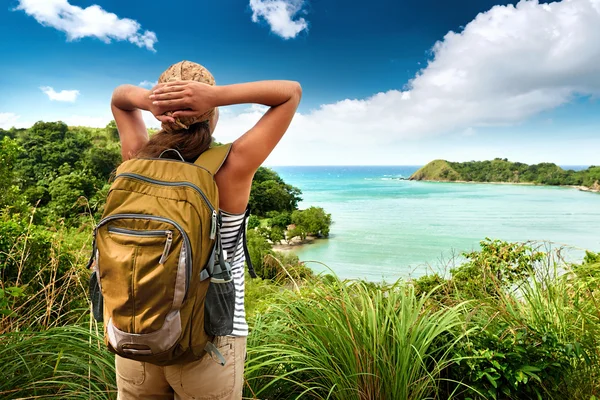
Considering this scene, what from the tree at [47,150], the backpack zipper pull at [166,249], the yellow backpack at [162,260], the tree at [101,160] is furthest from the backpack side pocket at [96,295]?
the tree at [101,160]

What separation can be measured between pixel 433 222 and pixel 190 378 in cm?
5042

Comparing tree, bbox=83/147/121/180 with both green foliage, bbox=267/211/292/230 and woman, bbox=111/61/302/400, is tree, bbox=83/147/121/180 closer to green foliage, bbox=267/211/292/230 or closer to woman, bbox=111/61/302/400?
green foliage, bbox=267/211/292/230

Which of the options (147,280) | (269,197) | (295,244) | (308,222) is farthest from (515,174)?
(147,280)

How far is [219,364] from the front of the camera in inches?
30.0

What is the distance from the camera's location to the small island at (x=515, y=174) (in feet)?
190

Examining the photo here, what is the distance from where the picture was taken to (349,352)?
3.96 feet

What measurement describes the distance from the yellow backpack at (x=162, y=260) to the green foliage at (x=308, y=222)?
30.0 metres

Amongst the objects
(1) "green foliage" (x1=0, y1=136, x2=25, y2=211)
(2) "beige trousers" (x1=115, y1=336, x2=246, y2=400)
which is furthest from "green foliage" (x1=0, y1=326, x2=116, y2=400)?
(1) "green foliage" (x1=0, y1=136, x2=25, y2=211)

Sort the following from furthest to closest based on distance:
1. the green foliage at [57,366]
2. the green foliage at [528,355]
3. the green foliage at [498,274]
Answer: the green foliage at [498,274], the green foliage at [528,355], the green foliage at [57,366]

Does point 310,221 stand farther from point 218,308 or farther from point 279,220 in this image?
point 218,308

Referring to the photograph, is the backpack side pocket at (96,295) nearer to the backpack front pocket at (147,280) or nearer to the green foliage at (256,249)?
Answer: the backpack front pocket at (147,280)

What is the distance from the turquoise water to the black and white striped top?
1577 centimetres

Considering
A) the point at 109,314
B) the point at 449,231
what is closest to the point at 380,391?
the point at 109,314

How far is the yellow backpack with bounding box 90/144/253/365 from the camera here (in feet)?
2.11
